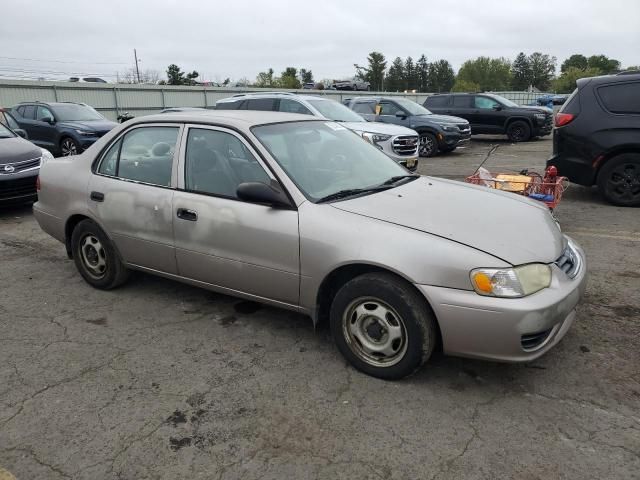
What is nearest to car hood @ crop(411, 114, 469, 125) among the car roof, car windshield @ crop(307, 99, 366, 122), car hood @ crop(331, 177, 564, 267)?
car windshield @ crop(307, 99, 366, 122)

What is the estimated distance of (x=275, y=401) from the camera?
9.93 feet

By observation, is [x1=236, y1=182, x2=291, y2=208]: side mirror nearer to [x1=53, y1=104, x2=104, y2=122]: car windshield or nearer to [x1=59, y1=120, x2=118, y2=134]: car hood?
[x1=59, y1=120, x2=118, y2=134]: car hood

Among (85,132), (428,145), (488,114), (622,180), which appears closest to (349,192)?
(622,180)

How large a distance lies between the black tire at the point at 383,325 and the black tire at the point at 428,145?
39.8 ft

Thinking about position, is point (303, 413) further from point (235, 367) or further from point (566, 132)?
point (566, 132)

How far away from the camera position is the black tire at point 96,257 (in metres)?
4.55

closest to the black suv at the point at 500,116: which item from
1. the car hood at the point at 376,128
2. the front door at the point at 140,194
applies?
the car hood at the point at 376,128

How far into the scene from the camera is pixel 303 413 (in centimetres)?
291

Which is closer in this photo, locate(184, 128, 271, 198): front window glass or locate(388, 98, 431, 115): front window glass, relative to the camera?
locate(184, 128, 271, 198): front window glass

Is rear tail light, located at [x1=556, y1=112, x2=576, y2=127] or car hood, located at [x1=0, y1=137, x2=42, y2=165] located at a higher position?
rear tail light, located at [x1=556, y1=112, x2=576, y2=127]

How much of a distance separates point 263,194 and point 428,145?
1209 centimetres

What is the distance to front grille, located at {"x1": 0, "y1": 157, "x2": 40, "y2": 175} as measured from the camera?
7.62 meters

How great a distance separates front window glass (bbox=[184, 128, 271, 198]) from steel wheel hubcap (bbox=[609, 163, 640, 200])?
19.6 feet

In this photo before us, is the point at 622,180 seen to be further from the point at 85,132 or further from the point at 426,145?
the point at 85,132
